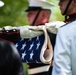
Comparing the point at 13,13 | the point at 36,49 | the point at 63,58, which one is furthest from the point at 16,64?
the point at 13,13

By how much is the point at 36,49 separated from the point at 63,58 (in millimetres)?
761

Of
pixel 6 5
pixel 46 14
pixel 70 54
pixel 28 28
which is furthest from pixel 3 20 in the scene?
pixel 70 54

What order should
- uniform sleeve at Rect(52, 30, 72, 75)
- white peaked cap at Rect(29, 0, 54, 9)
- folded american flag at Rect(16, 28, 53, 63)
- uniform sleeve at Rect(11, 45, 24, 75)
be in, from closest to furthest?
uniform sleeve at Rect(11, 45, 24, 75) → uniform sleeve at Rect(52, 30, 72, 75) → folded american flag at Rect(16, 28, 53, 63) → white peaked cap at Rect(29, 0, 54, 9)

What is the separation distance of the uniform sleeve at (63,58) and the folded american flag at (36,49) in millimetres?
690

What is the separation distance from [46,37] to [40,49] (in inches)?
3.6

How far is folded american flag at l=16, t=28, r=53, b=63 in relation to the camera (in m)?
2.27

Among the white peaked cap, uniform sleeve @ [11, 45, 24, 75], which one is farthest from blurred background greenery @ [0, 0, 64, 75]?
uniform sleeve @ [11, 45, 24, 75]

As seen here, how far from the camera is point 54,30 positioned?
2.28m

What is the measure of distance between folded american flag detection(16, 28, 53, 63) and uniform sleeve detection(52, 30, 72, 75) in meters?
A: 0.69

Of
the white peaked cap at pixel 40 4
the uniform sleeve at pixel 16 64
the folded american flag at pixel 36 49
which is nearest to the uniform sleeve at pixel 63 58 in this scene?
the uniform sleeve at pixel 16 64

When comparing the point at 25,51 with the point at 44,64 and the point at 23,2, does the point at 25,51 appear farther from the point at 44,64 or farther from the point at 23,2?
the point at 23,2

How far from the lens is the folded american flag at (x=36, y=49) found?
7.44 ft

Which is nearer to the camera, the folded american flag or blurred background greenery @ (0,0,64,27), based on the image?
the folded american flag

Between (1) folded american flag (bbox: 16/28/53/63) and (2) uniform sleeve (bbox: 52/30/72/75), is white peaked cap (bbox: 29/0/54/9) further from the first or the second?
(2) uniform sleeve (bbox: 52/30/72/75)
